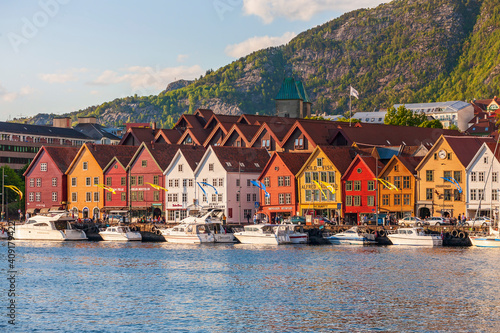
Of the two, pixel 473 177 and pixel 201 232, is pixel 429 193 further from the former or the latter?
pixel 201 232

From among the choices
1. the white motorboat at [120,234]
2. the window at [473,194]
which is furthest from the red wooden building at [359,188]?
the white motorboat at [120,234]

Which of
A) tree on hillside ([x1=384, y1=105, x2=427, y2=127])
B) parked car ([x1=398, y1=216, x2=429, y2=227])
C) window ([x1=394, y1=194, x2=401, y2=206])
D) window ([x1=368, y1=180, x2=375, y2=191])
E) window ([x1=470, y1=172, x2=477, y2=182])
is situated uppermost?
tree on hillside ([x1=384, y1=105, x2=427, y2=127])

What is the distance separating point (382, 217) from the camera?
117688mm

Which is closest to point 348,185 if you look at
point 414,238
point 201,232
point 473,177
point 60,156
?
point 473,177

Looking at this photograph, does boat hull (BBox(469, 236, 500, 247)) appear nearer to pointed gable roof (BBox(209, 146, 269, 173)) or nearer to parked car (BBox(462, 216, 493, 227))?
parked car (BBox(462, 216, 493, 227))

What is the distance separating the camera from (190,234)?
365ft

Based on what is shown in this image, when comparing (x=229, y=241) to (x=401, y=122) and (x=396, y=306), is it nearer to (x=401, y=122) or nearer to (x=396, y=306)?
(x=396, y=306)

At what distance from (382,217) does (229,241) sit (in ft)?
69.9

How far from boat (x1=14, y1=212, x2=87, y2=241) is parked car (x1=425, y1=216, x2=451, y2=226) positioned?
47.9 meters

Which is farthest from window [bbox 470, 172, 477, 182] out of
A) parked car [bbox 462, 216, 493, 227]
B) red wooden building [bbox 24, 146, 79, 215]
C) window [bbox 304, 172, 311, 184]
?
red wooden building [bbox 24, 146, 79, 215]

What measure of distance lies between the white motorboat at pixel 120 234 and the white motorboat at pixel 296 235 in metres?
22.8

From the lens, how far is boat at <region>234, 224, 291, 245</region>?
107 m

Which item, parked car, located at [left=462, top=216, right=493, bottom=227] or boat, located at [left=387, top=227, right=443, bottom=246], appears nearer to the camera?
boat, located at [left=387, top=227, right=443, bottom=246]

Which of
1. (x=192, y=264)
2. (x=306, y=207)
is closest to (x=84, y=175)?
(x=306, y=207)
